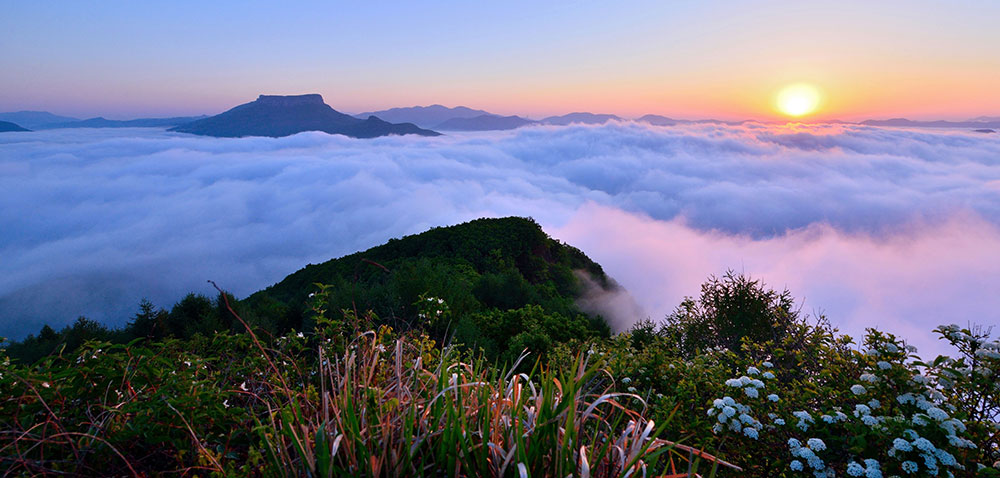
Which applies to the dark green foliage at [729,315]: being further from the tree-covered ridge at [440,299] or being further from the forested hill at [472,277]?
the forested hill at [472,277]

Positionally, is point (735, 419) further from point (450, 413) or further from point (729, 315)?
point (729, 315)

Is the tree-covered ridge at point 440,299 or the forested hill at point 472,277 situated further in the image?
the forested hill at point 472,277

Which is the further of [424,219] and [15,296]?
[424,219]

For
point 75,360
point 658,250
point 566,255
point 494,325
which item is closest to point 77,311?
point 566,255

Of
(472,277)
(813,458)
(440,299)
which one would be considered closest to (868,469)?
(813,458)

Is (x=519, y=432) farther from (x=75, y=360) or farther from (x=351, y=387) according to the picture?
(x=75, y=360)

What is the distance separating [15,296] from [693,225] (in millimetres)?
208253

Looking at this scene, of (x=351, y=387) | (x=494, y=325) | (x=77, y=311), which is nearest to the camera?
(x=351, y=387)

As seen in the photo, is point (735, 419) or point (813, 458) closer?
point (813, 458)

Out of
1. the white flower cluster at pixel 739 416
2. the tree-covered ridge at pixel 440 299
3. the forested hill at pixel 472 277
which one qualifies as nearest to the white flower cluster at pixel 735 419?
the white flower cluster at pixel 739 416

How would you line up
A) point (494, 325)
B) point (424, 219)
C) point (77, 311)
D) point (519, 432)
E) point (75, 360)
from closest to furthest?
point (519, 432)
point (75, 360)
point (494, 325)
point (77, 311)
point (424, 219)

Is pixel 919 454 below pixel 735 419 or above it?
above

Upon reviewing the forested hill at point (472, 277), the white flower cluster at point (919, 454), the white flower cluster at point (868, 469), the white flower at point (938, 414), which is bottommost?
the forested hill at point (472, 277)

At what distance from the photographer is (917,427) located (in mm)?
2994
